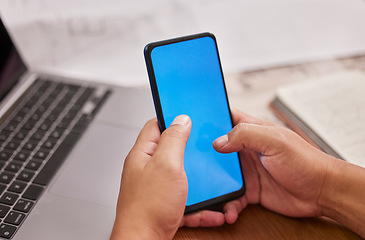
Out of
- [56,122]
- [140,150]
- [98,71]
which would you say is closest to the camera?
[140,150]

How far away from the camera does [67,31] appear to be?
76cm

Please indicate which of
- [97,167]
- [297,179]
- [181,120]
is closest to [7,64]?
[97,167]

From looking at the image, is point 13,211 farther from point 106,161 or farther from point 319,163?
point 319,163

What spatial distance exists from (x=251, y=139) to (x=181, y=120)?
0.31 feet

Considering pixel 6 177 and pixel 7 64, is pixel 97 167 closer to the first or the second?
pixel 6 177

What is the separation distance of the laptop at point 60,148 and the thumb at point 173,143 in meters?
0.13

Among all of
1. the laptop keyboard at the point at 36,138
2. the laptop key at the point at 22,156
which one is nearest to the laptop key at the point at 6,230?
the laptop keyboard at the point at 36,138

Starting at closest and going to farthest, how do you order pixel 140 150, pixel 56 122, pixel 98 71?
pixel 140 150 → pixel 56 122 → pixel 98 71

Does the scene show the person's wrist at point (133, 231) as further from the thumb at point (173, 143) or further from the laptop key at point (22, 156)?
the laptop key at point (22, 156)

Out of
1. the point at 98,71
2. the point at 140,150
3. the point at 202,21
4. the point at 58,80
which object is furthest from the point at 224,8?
the point at 140,150

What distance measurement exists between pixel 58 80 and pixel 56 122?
4.4 inches

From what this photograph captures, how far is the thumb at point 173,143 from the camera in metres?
0.34

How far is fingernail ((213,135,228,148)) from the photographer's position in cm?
40

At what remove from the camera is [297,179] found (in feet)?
1.36
